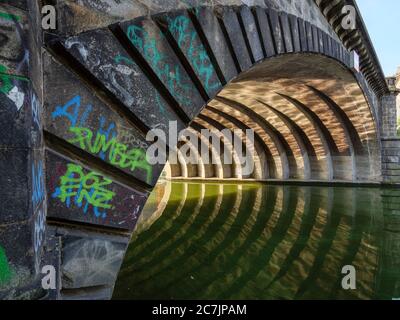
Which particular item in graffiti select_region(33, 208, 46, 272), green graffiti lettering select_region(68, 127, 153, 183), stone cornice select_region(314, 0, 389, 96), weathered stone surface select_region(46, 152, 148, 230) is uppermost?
Answer: stone cornice select_region(314, 0, 389, 96)

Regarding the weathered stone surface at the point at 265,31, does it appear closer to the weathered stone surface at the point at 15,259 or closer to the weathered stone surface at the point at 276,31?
the weathered stone surface at the point at 276,31

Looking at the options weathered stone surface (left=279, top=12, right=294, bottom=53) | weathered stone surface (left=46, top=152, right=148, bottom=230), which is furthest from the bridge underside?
weathered stone surface (left=46, top=152, right=148, bottom=230)

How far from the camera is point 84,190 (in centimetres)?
216

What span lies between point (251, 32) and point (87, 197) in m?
2.91

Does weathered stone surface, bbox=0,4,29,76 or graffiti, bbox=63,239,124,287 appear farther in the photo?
graffiti, bbox=63,239,124,287

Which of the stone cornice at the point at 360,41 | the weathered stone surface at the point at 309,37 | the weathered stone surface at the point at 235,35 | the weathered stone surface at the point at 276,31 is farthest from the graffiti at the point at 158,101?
the stone cornice at the point at 360,41

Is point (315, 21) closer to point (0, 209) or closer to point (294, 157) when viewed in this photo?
point (0, 209)

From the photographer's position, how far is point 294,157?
1596 cm

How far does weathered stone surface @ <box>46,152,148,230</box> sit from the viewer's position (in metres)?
2.04

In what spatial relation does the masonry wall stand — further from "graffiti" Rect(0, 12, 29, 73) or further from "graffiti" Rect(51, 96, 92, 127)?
"graffiti" Rect(0, 12, 29, 73)

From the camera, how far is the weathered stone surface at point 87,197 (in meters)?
2.04

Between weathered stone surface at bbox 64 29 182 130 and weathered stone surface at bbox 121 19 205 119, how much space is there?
141 millimetres

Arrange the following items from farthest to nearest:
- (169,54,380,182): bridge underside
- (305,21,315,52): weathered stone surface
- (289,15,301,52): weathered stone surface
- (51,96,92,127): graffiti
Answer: (169,54,380,182): bridge underside, (305,21,315,52): weathered stone surface, (289,15,301,52): weathered stone surface, (51,96,92,127): graffiti
